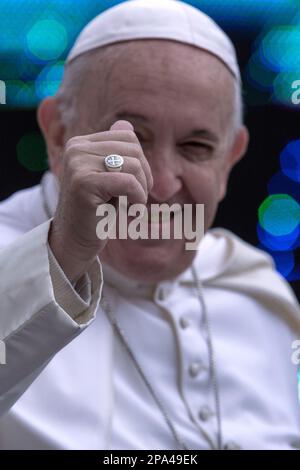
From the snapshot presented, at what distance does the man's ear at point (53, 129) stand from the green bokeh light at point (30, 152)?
1380 millimetres

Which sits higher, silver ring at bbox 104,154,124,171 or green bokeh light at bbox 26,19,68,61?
silver ring at bbox 104,154,124,171

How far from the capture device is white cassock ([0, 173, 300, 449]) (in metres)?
1.91

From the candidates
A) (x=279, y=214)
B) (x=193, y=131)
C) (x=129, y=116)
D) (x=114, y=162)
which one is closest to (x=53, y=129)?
(x=129, y=116)

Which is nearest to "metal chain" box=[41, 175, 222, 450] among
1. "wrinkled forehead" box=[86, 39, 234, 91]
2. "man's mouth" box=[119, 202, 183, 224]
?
"man's mouth" box=[119, 202, 183, 224]

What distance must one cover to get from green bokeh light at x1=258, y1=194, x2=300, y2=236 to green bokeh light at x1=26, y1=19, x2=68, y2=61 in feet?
3.76

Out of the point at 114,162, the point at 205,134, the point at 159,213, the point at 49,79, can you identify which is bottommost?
the point at 49,79

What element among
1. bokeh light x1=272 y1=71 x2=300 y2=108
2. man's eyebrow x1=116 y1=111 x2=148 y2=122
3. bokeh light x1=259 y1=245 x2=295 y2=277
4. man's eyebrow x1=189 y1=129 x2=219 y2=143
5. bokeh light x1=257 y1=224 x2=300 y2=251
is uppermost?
man's eyebrow x1=116 y1=111 x2=148 y2=122

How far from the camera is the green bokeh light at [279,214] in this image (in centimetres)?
384

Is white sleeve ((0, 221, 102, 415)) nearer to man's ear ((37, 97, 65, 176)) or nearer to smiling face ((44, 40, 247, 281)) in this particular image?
smiling face ((44, 40, 247, 281))

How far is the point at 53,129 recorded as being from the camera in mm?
2248

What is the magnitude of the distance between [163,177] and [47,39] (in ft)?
5.60

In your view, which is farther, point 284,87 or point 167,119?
point 284,87

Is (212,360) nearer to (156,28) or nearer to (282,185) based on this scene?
(156,28)

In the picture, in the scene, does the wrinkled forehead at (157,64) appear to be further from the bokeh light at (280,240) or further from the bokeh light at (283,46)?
the bokeh light at (280,240)
